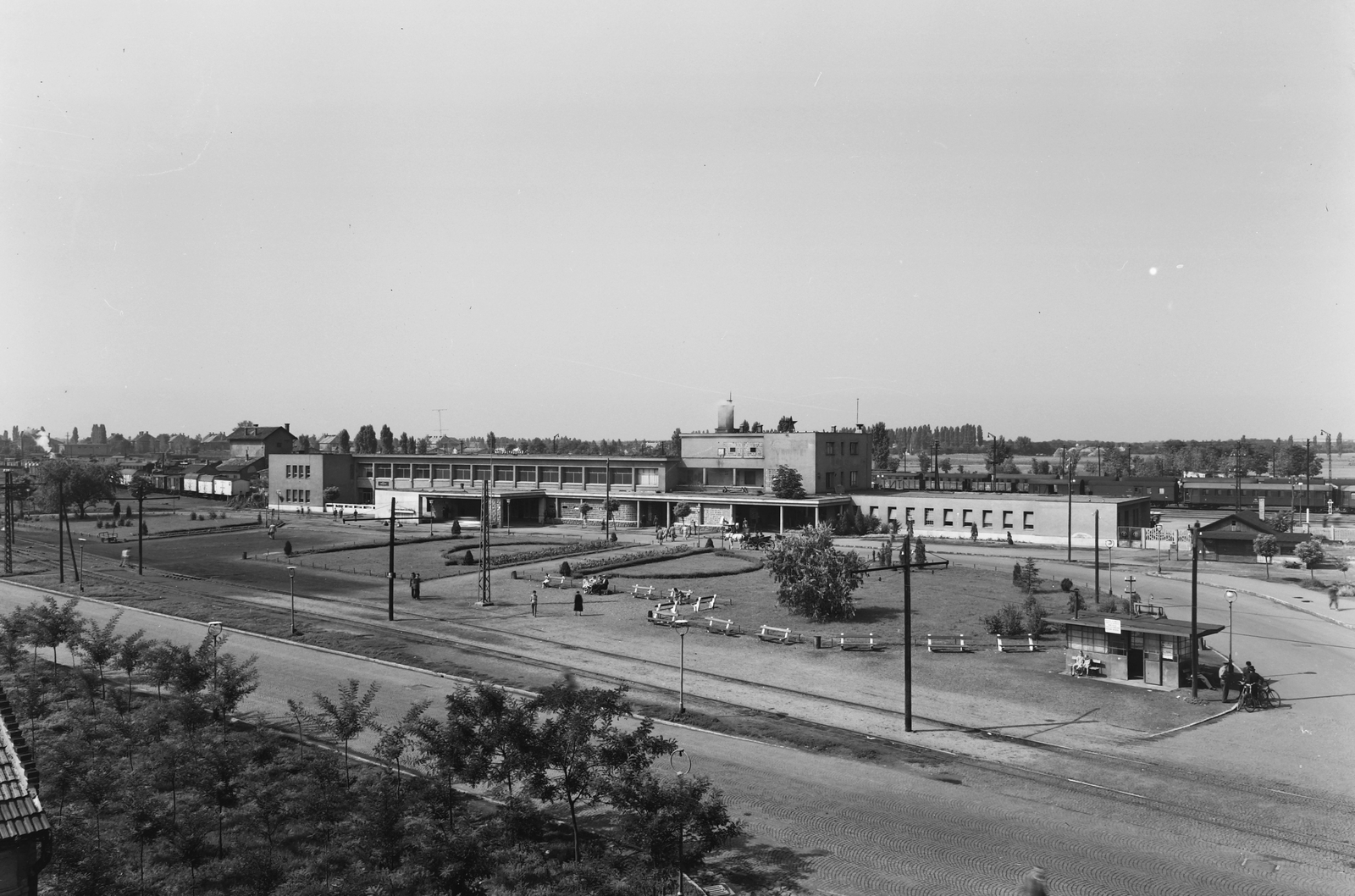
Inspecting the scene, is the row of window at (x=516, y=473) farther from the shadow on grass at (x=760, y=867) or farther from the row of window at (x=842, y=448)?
the shadow on grass at (x=760, y=867)

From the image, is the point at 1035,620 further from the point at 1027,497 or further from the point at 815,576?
the point at 1027,497

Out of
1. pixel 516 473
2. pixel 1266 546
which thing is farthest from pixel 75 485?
pixel 1266 546

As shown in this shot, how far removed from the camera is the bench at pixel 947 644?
3544 centimetres

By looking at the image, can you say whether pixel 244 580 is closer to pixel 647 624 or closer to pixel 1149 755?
pixel 647 624

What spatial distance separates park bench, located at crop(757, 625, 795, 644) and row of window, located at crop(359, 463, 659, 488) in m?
50.4

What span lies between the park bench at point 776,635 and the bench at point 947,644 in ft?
18.1

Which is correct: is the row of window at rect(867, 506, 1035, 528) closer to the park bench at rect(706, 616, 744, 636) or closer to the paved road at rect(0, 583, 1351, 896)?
the park bench at rect(706, 616, 744, 636)

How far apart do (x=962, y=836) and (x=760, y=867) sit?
4429 mm

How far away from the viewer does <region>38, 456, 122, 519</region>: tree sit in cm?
10094

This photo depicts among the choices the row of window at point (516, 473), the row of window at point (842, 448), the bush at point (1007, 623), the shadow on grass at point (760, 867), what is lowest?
the shadow on grass at point (760, 867)

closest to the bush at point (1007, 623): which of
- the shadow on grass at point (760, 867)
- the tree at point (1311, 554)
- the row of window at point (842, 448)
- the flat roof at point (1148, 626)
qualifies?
the flat roof at point (1148, 626)

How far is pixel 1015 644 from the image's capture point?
3622 centimetres

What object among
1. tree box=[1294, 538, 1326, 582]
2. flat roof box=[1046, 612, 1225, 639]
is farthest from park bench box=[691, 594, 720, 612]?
tree box=[1294, 538, 1326, 582]

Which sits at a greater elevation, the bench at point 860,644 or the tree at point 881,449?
the tree at point 881,449
